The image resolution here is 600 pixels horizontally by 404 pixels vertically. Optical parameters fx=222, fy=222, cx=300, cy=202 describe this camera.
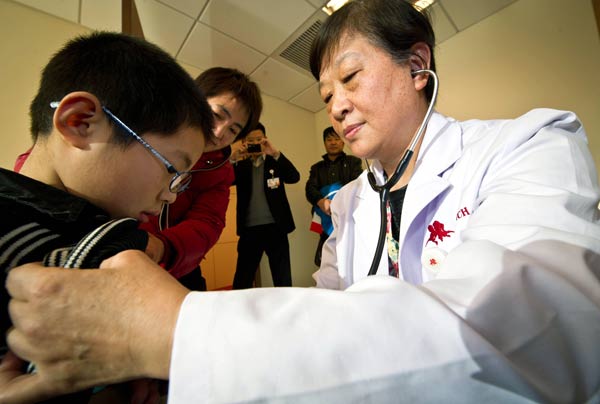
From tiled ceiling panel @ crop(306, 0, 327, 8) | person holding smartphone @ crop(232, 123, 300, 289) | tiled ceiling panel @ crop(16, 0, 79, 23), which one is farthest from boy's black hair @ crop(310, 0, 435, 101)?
tiled ceiling panel @ crop(16, 0, 79, 23)

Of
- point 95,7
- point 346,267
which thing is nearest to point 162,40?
point 95,7

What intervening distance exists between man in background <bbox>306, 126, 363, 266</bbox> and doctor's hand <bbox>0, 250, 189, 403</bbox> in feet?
5.57

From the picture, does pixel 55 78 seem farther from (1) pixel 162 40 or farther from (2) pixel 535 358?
(1) pixel 162 40

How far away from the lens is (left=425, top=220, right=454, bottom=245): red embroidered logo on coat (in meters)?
0.53

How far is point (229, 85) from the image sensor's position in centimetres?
96

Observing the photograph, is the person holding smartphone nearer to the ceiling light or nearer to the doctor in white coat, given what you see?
the ceiling light

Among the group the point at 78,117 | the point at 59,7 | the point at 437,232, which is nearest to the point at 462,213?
the point at 437,232

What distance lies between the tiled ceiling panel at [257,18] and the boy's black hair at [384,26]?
46.5 inches

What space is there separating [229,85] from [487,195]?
98cm

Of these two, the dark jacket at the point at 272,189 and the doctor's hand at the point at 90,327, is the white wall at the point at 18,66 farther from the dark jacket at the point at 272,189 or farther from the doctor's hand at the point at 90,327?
the doctor's hand at the point at 90,327

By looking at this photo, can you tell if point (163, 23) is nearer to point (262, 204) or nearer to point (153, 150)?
point (262, 204)

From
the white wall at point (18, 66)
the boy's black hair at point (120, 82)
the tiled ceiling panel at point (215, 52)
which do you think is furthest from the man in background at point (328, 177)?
the white wall at point (18, 66)

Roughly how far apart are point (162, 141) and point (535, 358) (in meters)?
0.63

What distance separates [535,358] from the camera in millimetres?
196
